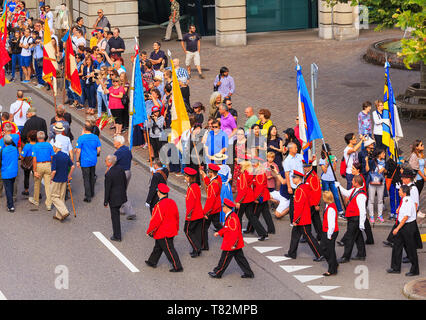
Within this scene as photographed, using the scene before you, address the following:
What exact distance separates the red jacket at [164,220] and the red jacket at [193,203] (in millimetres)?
699

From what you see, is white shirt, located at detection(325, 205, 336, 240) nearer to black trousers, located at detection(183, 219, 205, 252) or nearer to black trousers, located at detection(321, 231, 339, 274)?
black trousers, located at detection(321, 231, 339, 274)

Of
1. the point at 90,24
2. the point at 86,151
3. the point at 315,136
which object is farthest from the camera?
the point at 90,24

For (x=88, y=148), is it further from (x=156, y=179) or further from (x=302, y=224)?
(x=302, y=224)

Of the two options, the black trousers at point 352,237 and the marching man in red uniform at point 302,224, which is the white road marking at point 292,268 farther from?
the black trousers at point 352,237

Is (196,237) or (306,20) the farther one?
(306,20)

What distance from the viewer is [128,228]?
17609 mm

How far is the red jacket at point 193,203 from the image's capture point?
15.9m

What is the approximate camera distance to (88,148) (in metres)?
19.0

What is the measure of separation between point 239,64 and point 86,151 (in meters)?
13.2

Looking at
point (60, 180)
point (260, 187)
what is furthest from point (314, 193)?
point (60, 180)

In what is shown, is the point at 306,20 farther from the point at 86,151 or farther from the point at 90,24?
the point at 86,151

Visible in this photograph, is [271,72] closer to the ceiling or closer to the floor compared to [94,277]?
closer to the ceiling
